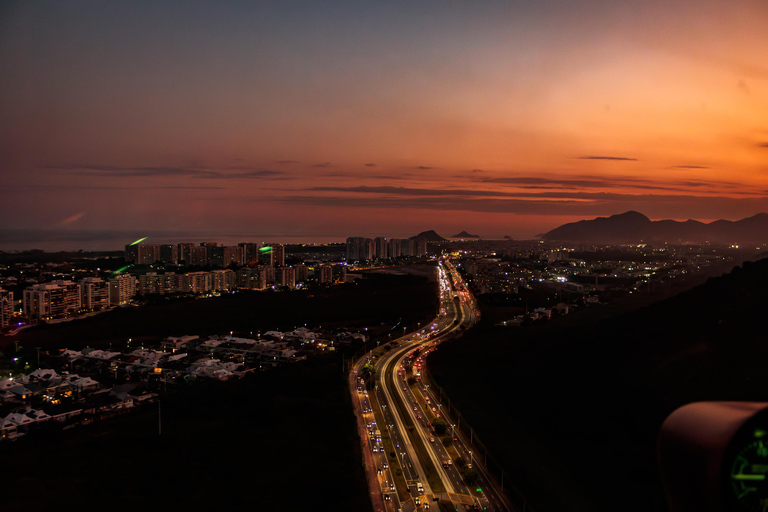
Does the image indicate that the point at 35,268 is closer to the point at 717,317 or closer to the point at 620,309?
the point at 620,309

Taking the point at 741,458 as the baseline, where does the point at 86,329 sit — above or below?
below

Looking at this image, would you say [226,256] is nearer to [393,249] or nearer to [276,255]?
[276,255]

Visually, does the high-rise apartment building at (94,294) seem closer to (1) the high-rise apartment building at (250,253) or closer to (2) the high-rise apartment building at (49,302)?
(2) the high-rise apartment building at (49,302)

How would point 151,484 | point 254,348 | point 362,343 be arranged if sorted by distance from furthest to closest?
point 362,343, point 254,348, point 151,484

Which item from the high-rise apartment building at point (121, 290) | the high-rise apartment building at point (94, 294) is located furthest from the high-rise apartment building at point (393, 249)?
the high-rise apartment building at point (94, 294)

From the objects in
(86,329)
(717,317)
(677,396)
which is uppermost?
(717,317)

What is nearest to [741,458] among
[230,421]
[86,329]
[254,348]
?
[230,421]

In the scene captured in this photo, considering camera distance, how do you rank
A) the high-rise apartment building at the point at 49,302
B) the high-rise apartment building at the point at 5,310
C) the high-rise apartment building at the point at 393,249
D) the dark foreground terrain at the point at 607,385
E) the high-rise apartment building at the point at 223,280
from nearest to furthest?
the dark foreground terrain at the point at 607,385 < the high-rise apartment building at the point at 5,310 < the high-rise apartment building at the point at 49,302 < the high-rise apartment building at the point at 223,280 < the high-rise apartment building at the point at 393,249
